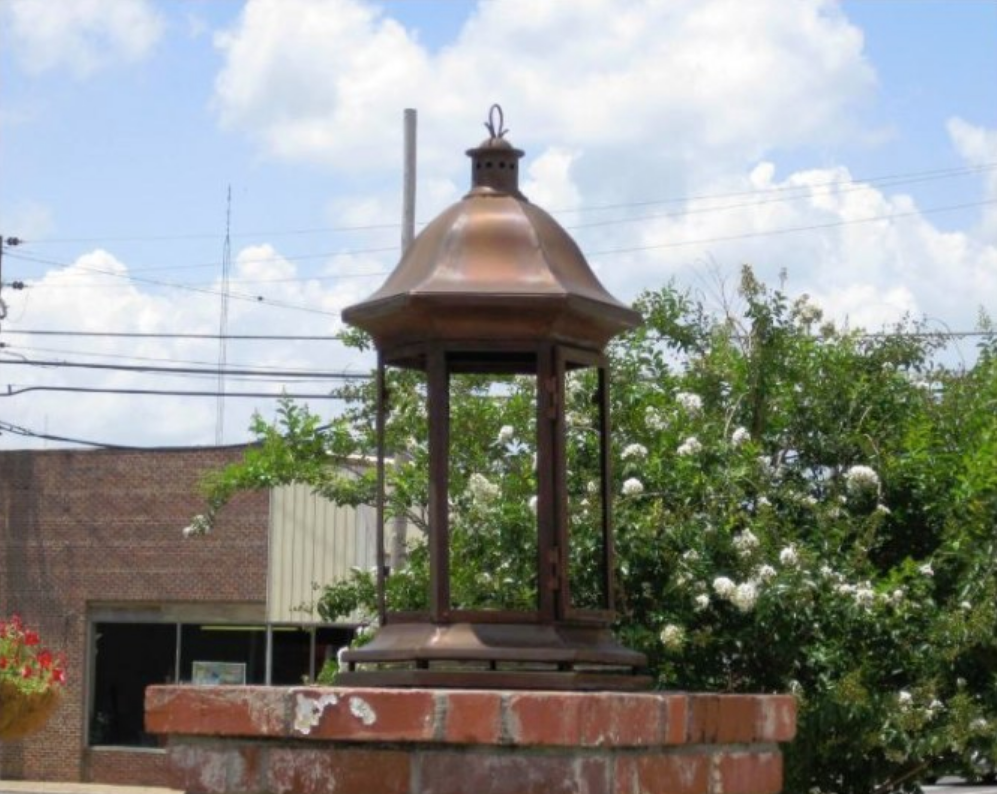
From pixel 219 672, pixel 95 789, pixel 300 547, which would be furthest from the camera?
pixel 219 672

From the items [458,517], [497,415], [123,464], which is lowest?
[458,517]

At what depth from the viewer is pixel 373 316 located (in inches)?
169

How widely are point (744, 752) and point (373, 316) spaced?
4.11 feet

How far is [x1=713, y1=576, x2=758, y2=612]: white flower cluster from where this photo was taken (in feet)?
24.9

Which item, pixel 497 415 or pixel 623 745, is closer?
pixel 623 745

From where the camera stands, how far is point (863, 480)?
8.03 m

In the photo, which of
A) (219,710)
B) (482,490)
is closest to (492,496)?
(482,490)

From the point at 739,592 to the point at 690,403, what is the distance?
1.29 metres

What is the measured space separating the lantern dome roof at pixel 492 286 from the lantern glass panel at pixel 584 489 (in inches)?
95.0

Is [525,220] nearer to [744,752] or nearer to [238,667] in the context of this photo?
[744,752]

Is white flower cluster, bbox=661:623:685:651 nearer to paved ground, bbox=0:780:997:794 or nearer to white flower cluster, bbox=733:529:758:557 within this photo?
white flower cluster, bbox=733:529:758:557

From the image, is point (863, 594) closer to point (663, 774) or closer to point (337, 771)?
point (663, 774)

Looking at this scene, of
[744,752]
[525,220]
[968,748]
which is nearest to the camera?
[744,752]

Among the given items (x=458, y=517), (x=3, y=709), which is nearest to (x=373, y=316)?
(x=458, y=517)
